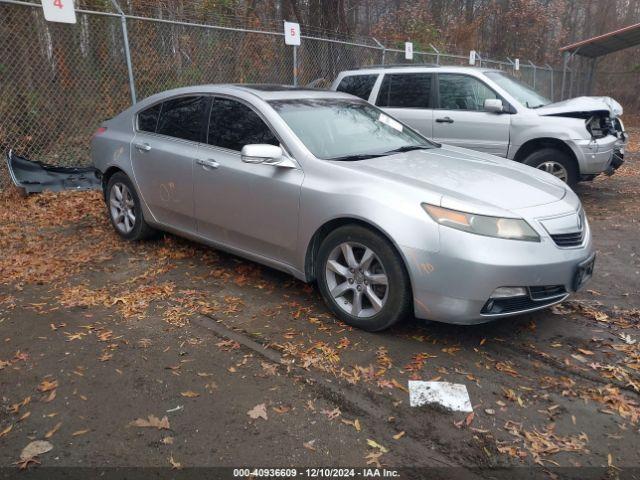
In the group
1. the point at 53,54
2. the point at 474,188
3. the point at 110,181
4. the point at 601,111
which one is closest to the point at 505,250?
the point at 474,188

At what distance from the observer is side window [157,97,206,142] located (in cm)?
484

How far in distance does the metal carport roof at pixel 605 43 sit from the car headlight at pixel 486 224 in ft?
50.4

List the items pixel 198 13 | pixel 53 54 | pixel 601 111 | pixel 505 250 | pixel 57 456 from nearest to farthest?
1. pixel 57 456
2. pixel 505 250
3. pixel 601 111
4. pixel 53 54
5. pixel 198 13

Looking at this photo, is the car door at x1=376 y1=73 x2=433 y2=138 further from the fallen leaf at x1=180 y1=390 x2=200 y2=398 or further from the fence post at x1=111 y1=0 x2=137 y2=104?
the fallen leaf at x1=180 y1=390 x2=200 y2=398

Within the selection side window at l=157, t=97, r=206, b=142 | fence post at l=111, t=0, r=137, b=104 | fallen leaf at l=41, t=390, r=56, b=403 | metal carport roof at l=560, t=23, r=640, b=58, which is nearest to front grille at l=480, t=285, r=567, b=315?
fallen leaf at l=41, t=390, r=56, b=403

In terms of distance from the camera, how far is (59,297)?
439 centimetres

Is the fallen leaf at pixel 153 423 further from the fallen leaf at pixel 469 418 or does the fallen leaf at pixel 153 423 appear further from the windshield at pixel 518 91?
the windshield at pixel 518 91

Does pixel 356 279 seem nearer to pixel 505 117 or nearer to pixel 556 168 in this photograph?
pixel 505 117

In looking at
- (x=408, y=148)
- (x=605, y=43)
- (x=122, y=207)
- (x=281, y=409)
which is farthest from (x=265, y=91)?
(x=605, y=43)

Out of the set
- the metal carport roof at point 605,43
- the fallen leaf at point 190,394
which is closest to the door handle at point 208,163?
the fallen leaf at point 190,394

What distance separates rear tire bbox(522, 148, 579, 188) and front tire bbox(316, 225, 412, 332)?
4683 mm

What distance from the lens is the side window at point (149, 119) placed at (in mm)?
5266

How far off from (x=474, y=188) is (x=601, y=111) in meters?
4.83

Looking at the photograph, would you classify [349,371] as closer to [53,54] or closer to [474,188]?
[474,188]
